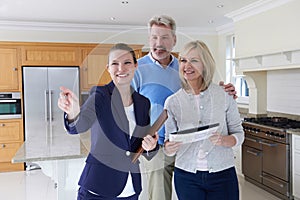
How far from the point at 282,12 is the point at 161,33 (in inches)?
124

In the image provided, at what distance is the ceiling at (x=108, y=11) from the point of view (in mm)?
3865

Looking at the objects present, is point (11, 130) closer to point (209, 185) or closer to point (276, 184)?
point (276, 184)

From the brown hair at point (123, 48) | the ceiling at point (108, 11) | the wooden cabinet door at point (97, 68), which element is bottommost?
the wooden cabinet door at point (97, 68)

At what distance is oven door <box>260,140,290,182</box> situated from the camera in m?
3.33

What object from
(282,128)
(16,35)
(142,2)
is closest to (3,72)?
(16,35)

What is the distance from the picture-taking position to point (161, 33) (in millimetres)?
1159

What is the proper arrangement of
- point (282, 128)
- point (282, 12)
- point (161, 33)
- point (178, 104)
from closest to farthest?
point (161, 33) < point (178, 104) < point (282, 128) < point (282, 12)

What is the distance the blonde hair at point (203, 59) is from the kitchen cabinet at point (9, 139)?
14.0 feet

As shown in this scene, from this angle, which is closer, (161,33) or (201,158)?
(161,33)

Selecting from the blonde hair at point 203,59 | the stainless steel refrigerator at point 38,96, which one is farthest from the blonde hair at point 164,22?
the stainless steel refrigerator at point 38,96

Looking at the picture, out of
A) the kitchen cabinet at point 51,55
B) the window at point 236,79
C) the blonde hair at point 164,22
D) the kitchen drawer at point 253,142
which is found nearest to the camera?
the blonde hair at point 164,22

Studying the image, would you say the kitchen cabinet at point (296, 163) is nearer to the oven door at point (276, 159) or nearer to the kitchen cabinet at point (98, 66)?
the oven door at point (276, 159)

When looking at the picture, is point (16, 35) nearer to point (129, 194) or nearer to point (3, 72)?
point (3, 72)

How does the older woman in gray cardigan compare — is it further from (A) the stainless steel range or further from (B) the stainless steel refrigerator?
(B) the stainless steel refrigerator
